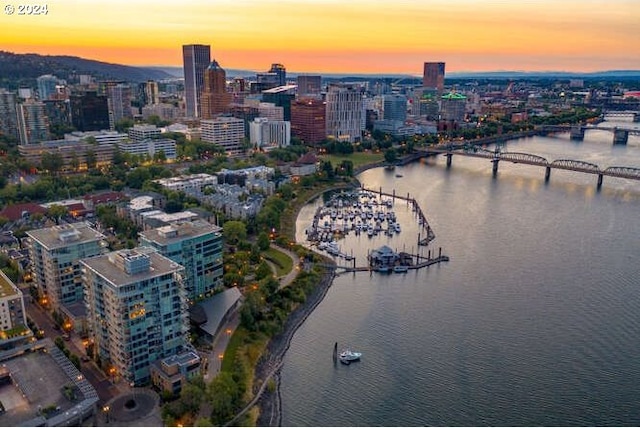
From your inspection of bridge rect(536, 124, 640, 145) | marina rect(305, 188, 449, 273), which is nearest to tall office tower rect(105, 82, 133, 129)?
marina rect(305, 188, 449, 273)

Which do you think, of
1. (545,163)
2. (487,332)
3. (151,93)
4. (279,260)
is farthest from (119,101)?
(487,332)

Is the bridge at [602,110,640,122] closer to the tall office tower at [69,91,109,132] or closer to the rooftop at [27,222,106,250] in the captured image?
the tall office tower at [69,91,109,132]

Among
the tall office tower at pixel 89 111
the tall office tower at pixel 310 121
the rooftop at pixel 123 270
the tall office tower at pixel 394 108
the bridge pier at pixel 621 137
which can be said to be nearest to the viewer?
the rooftop at pixel 123 270

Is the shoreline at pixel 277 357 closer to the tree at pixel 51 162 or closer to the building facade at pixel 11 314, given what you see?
the building facade at pixel 11 314

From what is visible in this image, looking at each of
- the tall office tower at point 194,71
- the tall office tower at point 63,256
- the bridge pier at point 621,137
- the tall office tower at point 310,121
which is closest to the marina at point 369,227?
the tall office tower at point 63,256

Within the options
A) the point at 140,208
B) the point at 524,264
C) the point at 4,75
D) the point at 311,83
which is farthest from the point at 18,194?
the point at 4,75

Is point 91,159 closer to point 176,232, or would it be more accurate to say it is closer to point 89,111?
point 89,111
